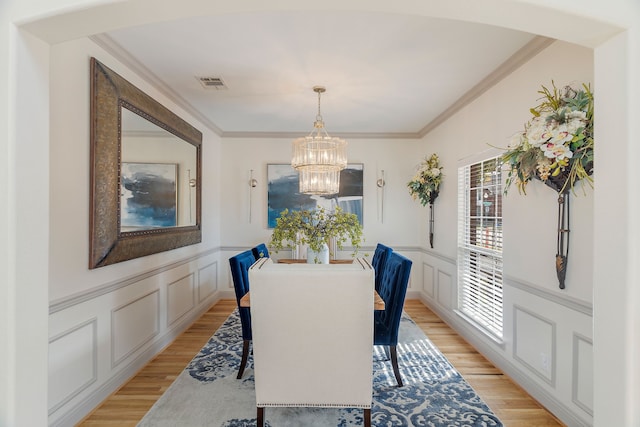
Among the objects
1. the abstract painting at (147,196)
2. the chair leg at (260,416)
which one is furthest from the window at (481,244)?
the abstract painting at (147,196)

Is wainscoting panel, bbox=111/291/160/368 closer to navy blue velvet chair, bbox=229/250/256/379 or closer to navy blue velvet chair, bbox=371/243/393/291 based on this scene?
navy blue velvet chair, bbox=229/250/256/379

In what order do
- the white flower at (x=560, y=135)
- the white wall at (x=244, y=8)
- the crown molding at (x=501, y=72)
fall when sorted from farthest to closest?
the crown molding at (x=501, y=72) → the white flower at (x=560, y=135) → the white wall at (x=244, y=8)

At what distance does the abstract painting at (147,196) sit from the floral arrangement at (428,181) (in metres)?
3.00

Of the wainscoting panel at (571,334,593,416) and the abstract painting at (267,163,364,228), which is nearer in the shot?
the wainscoting panel at (571,334,593,416)

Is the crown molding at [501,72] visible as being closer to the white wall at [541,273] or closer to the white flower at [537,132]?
the white wall at [541,273]

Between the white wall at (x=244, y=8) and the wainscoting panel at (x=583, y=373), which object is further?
the wainscoting panel at (x=583, y=373)

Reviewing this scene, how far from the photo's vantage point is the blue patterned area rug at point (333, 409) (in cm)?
210

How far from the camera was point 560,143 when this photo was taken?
1.78 m

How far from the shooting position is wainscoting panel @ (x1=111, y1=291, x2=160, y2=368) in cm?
247

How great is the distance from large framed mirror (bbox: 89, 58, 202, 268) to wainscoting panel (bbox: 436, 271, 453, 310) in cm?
312

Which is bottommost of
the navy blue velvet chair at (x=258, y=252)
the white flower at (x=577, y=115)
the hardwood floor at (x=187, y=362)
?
the hardwood floor at (x=187, y=362)

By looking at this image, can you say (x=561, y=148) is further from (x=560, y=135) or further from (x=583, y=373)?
(x=583, y=373)

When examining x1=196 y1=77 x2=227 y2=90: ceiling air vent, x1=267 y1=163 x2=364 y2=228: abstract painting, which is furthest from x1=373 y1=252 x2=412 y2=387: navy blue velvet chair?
x1=267 y1=163 x2=364 y2=228: abstract painting

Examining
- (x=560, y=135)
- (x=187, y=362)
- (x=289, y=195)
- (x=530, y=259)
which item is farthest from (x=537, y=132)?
(x=289, y=195)
